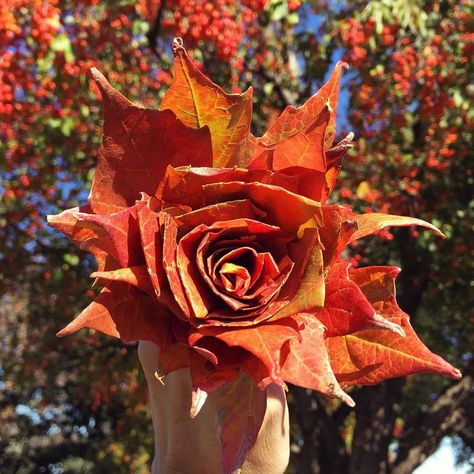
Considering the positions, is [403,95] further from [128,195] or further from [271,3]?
[128,195]

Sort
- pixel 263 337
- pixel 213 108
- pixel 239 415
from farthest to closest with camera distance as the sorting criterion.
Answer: pixel 213 108, pixel 239 415, pixel 263 337

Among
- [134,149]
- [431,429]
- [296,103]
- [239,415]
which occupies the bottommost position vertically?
[431,429]

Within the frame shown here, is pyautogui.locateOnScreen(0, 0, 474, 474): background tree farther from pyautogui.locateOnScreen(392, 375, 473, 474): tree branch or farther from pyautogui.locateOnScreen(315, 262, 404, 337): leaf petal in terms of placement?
pyautogui.locateOnScreen(315, 262, 404, 337): leaf petal

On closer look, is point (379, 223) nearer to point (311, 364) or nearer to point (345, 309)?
point (345, 309)

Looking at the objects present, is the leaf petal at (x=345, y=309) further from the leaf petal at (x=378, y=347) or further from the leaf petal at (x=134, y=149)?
the leaf petal at (x=134, y=149)

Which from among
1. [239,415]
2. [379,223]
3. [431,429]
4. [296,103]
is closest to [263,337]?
[239,415]

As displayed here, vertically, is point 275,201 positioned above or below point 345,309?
above
